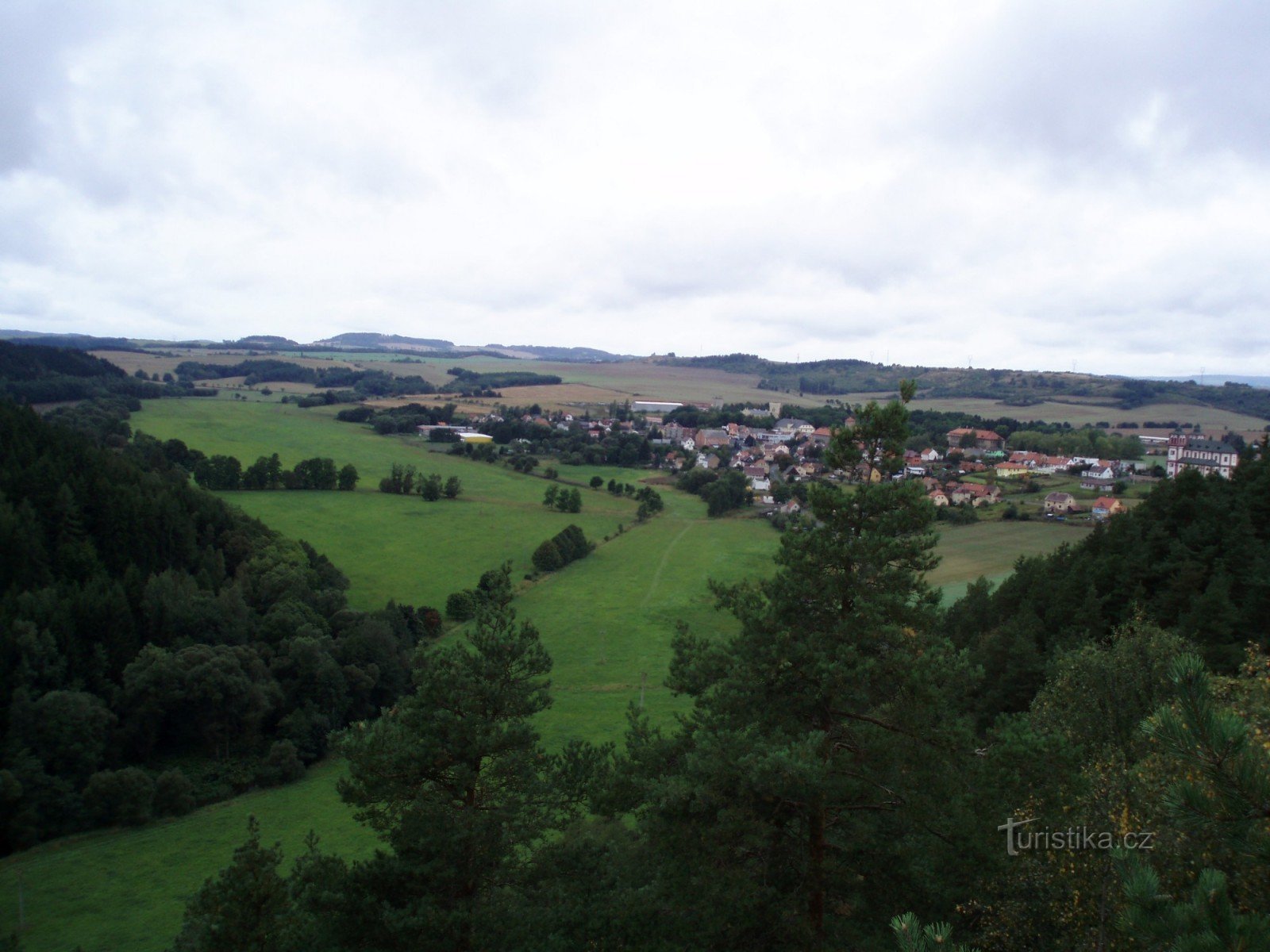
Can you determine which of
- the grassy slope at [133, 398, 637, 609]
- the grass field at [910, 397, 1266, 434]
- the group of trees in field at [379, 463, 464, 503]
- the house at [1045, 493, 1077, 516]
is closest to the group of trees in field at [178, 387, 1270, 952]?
the grassy slope at [133, 398, 637, 609]

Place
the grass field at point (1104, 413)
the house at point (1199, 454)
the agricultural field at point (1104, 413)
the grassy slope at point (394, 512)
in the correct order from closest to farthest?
the grassy slope at point (394, 512) → the house at point (1199, 454) → the agricultural field at point (1104, 413) → the grass field at point (1104, 413)

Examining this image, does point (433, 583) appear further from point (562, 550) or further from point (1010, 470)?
point (1010, 470)

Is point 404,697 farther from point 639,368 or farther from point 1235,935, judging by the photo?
point 639,368

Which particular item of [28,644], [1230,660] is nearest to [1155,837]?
[1230,660]

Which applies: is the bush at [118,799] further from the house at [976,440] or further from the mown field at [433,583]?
the house at [976,440]

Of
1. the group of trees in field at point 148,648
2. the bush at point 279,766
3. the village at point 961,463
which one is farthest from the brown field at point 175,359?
the bush at point 279,766

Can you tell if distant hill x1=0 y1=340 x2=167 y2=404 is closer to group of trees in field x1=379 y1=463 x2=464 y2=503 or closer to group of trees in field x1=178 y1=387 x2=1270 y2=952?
group of trees in field x1=379 y1=463 x2=464 y2=503
